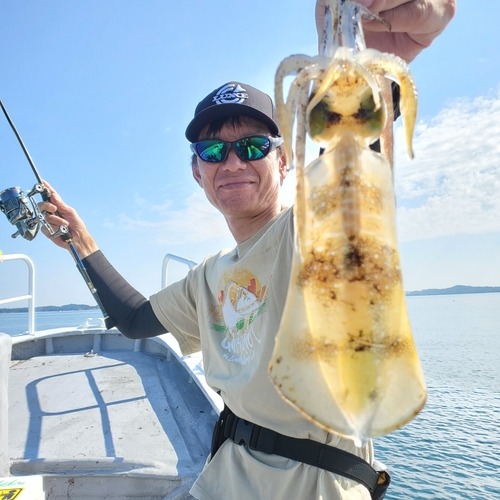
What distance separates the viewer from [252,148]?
2051 millimetres

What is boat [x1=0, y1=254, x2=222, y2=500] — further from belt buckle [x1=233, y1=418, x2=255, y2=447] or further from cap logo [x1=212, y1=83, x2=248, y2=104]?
cap logo [x1=212, y1=83, x2=248, y2=104]

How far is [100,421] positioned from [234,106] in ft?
11.4

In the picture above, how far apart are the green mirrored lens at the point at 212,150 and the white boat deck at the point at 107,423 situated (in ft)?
7.19

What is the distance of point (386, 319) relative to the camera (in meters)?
0.69

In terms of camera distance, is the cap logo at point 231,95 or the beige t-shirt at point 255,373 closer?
the beige t-shirt at point 255,373

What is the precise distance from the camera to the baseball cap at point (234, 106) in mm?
2025

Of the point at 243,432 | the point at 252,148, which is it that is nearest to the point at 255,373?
the point at 243,432

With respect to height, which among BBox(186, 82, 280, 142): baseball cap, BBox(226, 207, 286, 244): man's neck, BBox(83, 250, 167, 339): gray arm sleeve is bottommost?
BBox(83, 250, 167, 339): gray arm sleeve

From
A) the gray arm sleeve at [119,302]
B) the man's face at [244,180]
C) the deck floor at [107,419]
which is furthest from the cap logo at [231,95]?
the deck floor at [107,419]

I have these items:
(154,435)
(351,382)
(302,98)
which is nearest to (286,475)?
(351,382)

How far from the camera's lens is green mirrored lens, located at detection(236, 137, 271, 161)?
203cm

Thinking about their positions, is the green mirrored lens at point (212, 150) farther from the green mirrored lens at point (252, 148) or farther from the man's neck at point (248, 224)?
the man's neck at point (248, 224)

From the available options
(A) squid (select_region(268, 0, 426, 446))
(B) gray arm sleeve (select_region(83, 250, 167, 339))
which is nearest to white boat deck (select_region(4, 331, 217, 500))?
(B) gray arm sleeve (select_region(83, 250, 167, 339))

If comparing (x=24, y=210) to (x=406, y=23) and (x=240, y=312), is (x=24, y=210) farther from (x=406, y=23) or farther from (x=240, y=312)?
(x=406, y=23)
